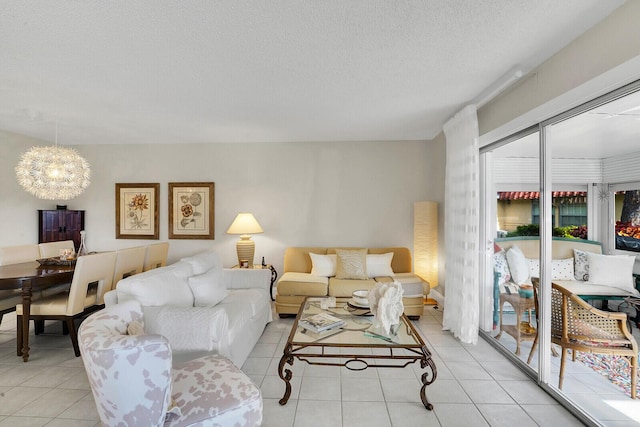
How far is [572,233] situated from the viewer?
215 cm

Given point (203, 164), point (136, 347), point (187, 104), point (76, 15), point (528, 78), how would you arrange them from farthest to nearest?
point (203, 164) < point (187, 104) < point (528, 78) < point (76, 15) < point (136, 347)

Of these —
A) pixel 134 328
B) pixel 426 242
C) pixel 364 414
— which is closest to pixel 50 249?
pixel 134 328

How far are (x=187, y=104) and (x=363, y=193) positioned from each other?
2748 millimetres

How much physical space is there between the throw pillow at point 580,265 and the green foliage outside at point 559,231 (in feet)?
0.38

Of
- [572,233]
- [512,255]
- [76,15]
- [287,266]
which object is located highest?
[76,15]

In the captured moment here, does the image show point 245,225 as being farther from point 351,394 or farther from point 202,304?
point 351,394

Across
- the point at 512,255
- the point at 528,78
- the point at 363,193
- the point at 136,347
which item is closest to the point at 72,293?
→ the point at 136,347

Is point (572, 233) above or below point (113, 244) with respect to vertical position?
above

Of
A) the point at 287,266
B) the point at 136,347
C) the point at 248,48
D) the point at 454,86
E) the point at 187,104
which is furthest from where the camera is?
the point at 287,266

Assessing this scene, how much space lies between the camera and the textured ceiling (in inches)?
67.9

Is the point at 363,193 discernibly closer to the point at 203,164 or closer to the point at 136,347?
the point at 203,164

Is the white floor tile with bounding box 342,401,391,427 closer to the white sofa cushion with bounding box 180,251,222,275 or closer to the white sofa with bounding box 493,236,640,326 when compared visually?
the white sofa with bounding box 493,236,640,326

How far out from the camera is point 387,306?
87.7 inches

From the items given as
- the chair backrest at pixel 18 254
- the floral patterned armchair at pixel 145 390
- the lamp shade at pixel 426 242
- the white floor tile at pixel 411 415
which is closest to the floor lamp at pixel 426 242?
the lamp shade at pixel 426 242
